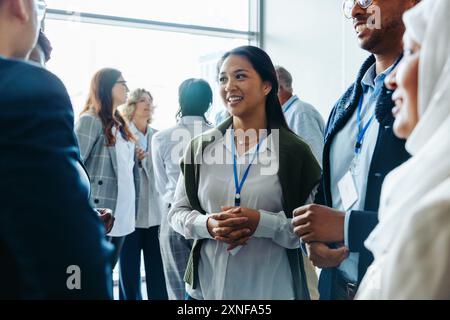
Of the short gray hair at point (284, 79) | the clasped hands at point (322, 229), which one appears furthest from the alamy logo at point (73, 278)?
the short gray hair at point (284, 79)

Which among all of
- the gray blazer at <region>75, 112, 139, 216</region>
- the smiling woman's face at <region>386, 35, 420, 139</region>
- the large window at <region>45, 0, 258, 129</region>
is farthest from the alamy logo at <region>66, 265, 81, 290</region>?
the large window at <region>45, 0, 258, 129</region>

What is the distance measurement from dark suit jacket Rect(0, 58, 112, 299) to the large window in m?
3.22

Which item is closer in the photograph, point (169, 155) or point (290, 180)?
point (290, 180)

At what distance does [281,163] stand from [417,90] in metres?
0.78

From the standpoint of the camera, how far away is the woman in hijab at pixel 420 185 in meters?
0.58

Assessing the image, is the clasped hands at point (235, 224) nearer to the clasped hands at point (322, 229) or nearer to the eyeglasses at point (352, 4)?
the clasped hands at point (322, 229)

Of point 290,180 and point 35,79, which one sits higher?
point 35,79

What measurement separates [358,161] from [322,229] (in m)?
0.21

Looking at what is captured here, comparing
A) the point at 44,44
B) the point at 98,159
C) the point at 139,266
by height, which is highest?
the point at 44,44

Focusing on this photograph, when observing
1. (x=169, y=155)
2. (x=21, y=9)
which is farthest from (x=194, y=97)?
(x=21, y=9)

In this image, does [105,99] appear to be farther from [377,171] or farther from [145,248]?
[377,171]

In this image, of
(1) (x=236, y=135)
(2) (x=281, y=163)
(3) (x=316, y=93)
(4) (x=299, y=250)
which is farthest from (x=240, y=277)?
(3) (x=316, y=93)

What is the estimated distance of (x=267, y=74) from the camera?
170 cm

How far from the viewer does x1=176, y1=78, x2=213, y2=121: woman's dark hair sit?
2516mm
